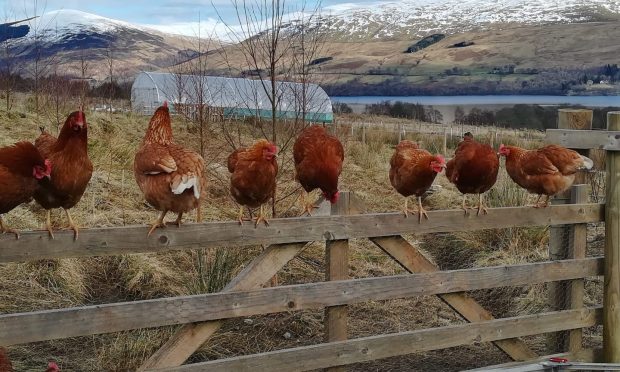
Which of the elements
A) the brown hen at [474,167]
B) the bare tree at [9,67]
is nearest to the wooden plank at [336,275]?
the brown hen at [474,167]

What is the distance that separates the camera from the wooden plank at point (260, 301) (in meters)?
2.88

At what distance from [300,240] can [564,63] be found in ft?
334

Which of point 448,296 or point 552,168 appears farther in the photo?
point 552,168

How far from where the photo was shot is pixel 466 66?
99.8m

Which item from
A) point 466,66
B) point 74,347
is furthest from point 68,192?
point 466,66

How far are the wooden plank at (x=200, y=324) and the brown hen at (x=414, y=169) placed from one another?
44.9 inches

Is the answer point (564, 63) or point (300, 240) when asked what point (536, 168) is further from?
point (564, 63)

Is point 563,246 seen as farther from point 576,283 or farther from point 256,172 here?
point 256,172

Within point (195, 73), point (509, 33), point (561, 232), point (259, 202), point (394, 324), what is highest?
point (509, 33)

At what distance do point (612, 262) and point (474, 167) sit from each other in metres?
1.20

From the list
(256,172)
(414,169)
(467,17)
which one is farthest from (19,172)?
(467,17)

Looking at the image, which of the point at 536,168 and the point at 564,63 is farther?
the point at 564,63

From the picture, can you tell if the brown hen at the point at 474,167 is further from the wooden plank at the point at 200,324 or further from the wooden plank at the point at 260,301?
the wooden plank at the point at 200,324

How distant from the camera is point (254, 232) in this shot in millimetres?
3469
